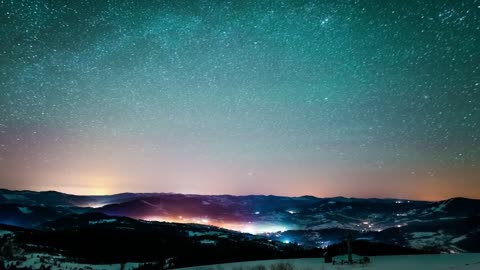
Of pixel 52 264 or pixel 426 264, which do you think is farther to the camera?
pixel 52 264

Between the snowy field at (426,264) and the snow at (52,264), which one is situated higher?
the snowy field at (426,264)

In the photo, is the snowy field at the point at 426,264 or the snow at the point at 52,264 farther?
the snow at the point at 52,264

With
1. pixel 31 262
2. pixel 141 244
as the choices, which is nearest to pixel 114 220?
pixel 141 244

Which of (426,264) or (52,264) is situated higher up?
(426,264)

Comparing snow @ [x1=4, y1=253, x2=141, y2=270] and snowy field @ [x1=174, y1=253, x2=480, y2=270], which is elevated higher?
snowy field @ [x1=174, y1=253, x2=480, y2=270]

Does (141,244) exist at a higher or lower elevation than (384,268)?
lower

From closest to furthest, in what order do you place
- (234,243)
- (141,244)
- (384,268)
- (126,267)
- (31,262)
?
1. (384,268)
2. (31,262)
3. (126,267)
4. (141,244)
5. (234,243)

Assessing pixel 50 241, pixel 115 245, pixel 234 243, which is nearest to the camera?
pixel 50 241

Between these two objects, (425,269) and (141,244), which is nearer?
(425,269)

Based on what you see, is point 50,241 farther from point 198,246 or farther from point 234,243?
point 234,243

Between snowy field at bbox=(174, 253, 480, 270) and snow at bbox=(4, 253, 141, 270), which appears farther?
snow at bbox=(4, 253, 141, 270)
